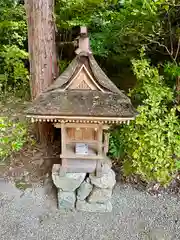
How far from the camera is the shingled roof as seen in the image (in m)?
3.04

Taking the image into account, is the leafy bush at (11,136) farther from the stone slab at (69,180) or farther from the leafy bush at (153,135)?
the leafy bush at (153,135)

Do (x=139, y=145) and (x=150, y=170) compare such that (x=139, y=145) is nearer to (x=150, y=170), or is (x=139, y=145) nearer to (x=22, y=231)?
(x=150, y=170)

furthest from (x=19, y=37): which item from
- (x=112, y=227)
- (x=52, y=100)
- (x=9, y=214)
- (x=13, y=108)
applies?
(x=112, y=227)

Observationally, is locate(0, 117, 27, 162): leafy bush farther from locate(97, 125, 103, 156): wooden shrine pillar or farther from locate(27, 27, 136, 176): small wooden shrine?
locate(97, 125, 103, 156): wooden shrine pillar

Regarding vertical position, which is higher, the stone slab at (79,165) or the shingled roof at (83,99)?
the shingled roof at (83,99)

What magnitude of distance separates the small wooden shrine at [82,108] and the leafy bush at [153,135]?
Answer: 1.91ft

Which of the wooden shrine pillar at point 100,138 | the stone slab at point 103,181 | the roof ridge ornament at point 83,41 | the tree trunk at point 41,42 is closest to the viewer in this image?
the roof ridge ornament at point 83,41

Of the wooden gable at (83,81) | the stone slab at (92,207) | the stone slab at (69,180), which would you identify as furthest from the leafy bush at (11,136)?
the wooden gable at (83,81)

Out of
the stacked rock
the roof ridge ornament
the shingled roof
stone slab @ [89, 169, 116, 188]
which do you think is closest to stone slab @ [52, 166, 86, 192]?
the stacked rock

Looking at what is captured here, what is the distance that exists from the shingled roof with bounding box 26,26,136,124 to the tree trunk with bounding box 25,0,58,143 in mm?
900

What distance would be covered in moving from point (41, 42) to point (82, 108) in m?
1.46

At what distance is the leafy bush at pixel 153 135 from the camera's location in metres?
3.77

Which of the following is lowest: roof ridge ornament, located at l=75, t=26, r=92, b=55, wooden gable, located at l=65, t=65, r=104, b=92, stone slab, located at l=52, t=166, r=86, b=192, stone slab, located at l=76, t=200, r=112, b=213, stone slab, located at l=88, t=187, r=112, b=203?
stone slab, located at l=76, t=200, r=112, b=213

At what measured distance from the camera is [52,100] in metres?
3.19
